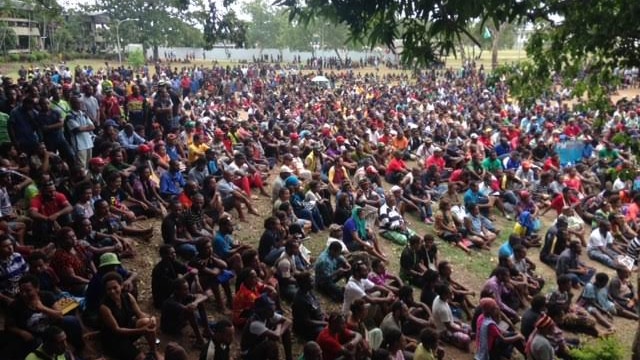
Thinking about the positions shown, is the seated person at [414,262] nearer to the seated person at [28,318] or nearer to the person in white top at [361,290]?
the person in white top at [361,290]

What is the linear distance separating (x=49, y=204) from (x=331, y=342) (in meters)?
4.01

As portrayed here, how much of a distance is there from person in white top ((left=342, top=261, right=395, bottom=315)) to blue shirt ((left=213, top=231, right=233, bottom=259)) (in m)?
1.72

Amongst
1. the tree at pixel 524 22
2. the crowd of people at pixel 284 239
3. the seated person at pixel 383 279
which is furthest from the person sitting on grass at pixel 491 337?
the tree at pixel 524 22

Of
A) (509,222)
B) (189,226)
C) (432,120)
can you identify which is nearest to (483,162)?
(509,222)

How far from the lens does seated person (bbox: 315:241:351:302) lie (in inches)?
334

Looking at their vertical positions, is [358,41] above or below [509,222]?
above

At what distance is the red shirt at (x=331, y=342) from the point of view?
6.53m

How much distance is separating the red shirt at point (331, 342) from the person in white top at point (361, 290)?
3.41ft

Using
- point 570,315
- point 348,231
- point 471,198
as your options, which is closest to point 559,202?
point 471,198

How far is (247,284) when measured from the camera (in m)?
7.04

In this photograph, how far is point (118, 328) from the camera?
5.92 metres

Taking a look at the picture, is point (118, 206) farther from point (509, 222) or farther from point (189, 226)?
point (509, 222)

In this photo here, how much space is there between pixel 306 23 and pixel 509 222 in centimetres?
994

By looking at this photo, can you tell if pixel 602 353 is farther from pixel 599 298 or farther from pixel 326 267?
pixel 326 267
